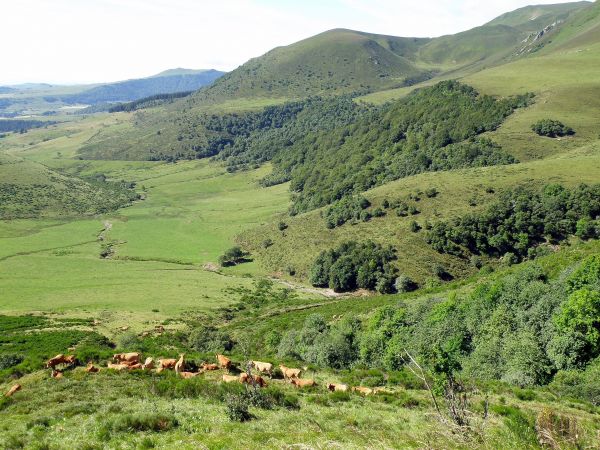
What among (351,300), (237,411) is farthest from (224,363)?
(351,300)

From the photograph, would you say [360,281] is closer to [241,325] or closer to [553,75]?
[241,325]

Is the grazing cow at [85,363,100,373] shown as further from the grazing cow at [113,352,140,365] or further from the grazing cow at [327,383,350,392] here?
the grazing cow at [327,383,350,392]

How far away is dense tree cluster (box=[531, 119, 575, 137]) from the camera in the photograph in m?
148

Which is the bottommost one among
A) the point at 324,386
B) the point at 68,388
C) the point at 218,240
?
the point at 218,240

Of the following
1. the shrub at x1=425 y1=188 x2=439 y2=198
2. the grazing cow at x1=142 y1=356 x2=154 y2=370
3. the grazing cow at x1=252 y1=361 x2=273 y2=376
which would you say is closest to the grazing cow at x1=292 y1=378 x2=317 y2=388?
the grazing cow at x1=252 y1=361 x2=273 y2=376

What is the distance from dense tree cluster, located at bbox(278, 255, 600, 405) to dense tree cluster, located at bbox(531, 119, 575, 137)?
12460 cm

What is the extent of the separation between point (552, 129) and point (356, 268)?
9890 cm

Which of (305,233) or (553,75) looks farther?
(553,75)

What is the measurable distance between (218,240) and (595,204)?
108126mm

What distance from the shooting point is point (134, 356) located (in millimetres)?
33250

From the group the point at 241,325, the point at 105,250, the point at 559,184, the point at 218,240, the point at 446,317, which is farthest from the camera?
the point at 218,240

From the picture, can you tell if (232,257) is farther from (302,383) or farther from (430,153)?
(302,383)

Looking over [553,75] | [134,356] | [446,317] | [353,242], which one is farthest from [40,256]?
[553,75]

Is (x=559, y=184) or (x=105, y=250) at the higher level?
(x=559, y=184)
